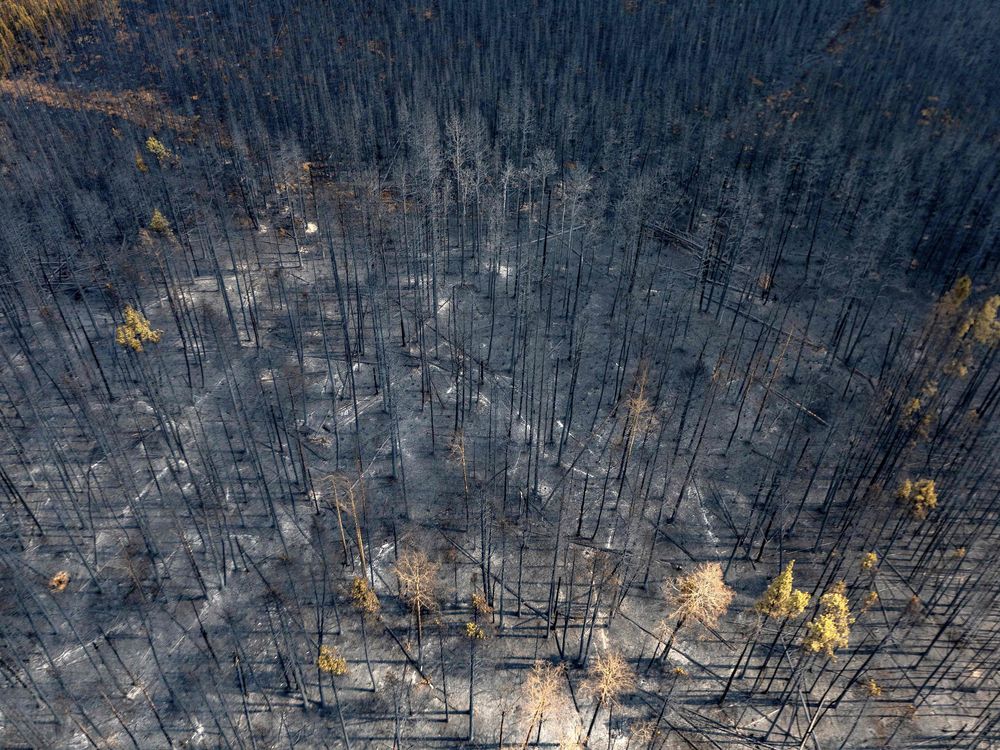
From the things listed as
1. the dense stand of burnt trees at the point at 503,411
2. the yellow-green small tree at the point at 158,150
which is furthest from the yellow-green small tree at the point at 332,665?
the yellow-green small tree at the point at 158,150

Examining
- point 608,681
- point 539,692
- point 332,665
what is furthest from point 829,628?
point 332,665

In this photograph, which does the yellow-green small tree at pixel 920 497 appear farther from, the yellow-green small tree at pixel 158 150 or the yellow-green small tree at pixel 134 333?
the yellow-green small tree at pixel 158 150

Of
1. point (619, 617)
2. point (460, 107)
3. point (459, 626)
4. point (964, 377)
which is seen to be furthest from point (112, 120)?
point (964, 377)

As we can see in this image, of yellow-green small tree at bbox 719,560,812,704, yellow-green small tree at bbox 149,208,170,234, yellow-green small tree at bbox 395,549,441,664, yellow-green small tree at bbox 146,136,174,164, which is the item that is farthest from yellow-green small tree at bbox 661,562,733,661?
yellow-green small tree at bbox 146,136,174,164

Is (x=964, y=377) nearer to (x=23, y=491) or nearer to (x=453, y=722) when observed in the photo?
(x=453, y=722)

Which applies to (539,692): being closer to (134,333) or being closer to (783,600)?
(783,600)
